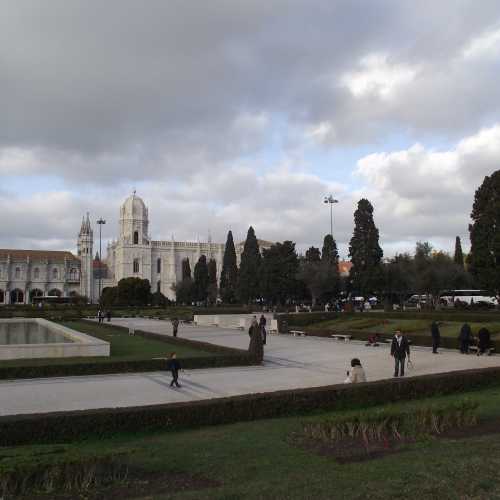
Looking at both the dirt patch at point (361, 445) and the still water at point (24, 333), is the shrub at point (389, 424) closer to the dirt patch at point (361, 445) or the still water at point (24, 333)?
the dirt patch at point (361, 445)

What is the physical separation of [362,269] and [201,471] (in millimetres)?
36598

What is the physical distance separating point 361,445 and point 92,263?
9345 centimetres

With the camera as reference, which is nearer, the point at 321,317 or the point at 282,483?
the point at 282,483

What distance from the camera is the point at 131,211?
97062 millimetres

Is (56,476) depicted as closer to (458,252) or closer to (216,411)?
(216,411)

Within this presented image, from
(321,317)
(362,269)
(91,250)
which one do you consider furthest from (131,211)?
(321,317)

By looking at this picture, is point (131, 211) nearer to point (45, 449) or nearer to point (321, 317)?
point (321, 317)

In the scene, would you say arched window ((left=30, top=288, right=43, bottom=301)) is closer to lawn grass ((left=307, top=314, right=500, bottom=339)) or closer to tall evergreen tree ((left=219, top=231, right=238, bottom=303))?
tall evergreen tree ((left=219, top=231, right=238, bottom=303))

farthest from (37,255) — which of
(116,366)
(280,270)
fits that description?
(116,366)

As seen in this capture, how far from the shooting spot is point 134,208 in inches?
3839

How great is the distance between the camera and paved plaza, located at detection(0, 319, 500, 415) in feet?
32.9

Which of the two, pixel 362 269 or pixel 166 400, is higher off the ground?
pixel 362 269

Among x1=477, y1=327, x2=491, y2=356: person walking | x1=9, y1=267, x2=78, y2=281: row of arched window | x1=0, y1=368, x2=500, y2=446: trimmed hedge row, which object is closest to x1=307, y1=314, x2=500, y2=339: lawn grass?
x1=477, y1=327, x2=491, y2=356: person walking

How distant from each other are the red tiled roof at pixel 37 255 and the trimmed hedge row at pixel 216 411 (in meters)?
92.2
